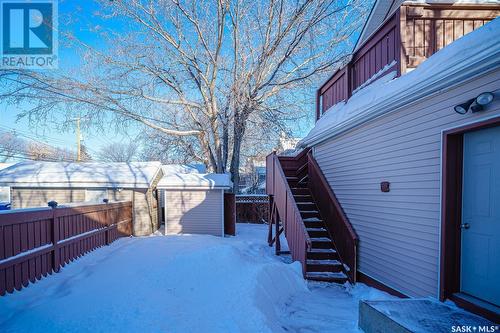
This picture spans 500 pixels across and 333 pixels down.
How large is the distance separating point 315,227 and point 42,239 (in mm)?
5124

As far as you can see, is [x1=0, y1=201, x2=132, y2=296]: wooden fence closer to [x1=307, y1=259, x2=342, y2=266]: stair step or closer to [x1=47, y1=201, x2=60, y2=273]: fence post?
[x1=47, y1=201, x2=60, y2=273]: fence post

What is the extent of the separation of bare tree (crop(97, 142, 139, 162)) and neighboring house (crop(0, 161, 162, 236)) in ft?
106

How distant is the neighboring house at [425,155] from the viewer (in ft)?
9.25

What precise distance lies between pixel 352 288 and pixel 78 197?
12612 millimetres

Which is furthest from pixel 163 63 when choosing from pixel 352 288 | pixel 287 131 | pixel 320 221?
pixel 352 288

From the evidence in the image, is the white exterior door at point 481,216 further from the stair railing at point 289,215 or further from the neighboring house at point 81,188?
the neighboring house at point 81,188

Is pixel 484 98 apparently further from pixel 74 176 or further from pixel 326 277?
pixel 74 176

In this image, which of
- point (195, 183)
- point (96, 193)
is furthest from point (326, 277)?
point (96, 193)

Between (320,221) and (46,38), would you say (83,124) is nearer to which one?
(46,38)

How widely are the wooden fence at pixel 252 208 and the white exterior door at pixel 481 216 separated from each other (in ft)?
42.1

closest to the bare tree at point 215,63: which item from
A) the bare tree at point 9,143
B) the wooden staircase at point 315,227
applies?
the wooden staircase at point 315,227

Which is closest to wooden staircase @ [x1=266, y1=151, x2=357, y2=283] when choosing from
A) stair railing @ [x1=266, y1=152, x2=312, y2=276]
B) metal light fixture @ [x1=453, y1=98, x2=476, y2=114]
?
stair railing @ [x1=266, y1=152, x2=312, y2=276]

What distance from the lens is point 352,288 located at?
4.81m

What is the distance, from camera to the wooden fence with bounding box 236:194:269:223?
1577cm
